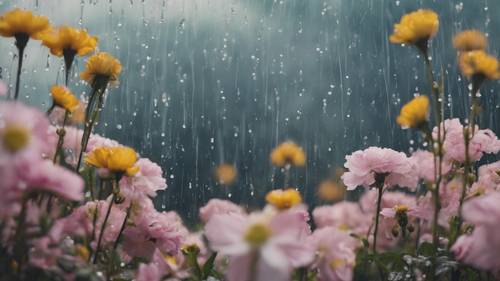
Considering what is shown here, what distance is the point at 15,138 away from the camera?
575mm

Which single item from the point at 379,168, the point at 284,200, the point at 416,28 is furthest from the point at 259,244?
the point at 379,168

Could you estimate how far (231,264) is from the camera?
651 millimetres

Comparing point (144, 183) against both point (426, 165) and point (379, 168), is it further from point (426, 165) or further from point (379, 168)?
point (426, 165)

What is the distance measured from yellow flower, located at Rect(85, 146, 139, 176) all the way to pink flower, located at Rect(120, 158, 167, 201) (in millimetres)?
217

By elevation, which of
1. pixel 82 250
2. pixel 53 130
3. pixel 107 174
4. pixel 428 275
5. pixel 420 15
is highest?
pixel 420 15

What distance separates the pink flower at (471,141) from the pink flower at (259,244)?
1133 millimetres

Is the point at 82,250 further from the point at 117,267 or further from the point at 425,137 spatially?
the point at 425,137

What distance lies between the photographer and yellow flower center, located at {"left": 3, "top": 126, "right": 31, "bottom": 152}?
0.56 metres

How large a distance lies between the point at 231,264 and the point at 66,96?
764mm

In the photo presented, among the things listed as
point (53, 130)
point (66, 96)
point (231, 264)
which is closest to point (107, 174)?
point (66, 96)

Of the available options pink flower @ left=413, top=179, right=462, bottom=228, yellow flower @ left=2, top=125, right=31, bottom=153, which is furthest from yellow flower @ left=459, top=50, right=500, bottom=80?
yellow flower @ left=2, top=125, right=31, bottom=153

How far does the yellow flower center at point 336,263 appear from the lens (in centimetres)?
85

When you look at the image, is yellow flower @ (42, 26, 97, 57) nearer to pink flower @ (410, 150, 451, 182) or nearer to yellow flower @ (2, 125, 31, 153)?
yellow flower @ (2, 125, 31, 153)

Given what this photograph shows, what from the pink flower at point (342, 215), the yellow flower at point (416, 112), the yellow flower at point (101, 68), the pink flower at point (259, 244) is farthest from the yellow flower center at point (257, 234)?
the pink flower at point (342, 215)
